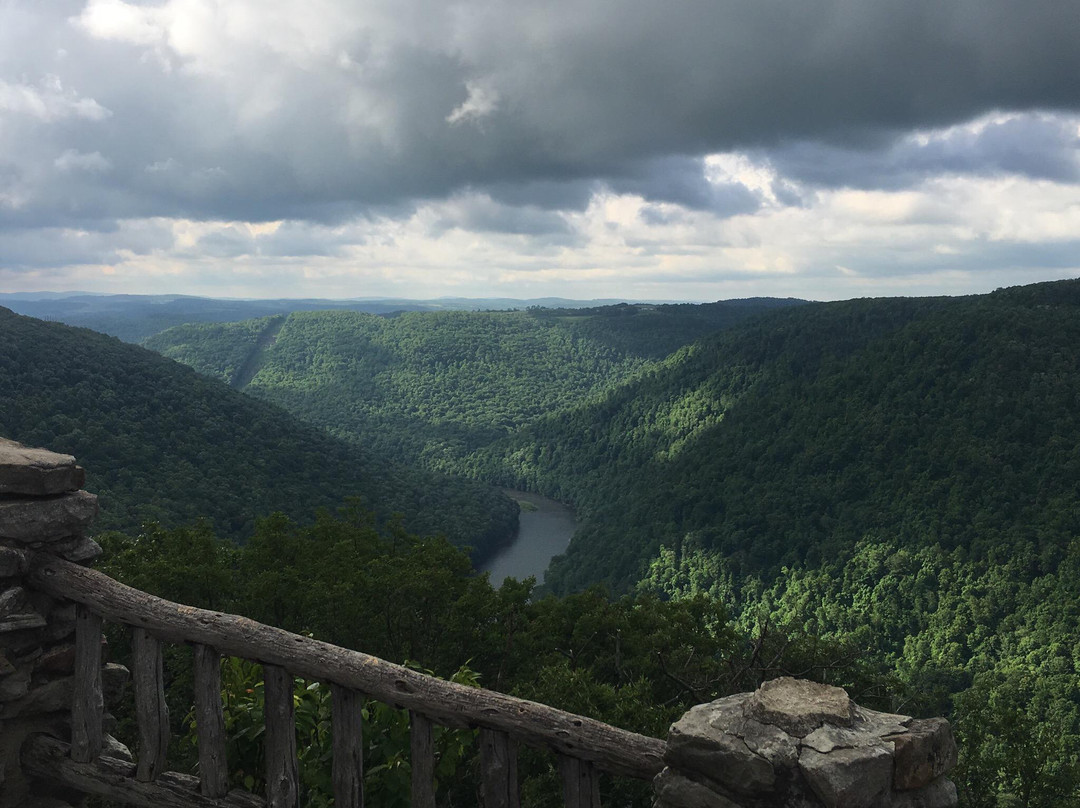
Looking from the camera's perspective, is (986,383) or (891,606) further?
(986,383)

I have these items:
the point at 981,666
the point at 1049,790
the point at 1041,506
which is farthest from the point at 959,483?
the point at 1049,790

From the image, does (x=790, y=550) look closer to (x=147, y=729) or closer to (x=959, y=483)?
(x=959, y=483)

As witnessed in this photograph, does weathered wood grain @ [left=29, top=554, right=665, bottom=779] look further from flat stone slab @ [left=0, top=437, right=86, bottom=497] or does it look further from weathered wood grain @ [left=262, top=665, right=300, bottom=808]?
flat stone slab @ [left=0, top=437, right=86, bottom=497]

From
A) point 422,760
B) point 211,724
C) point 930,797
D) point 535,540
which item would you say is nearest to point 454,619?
point 211,724

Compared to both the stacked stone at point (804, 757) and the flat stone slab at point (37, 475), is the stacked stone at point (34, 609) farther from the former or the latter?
the stacked stone at point (804, 757)

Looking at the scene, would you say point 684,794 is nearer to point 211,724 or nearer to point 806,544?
point 211,724

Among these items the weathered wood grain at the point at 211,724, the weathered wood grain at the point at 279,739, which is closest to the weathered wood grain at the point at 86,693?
the weathered wood grain at the point at 211,724
